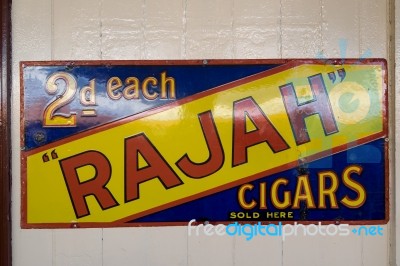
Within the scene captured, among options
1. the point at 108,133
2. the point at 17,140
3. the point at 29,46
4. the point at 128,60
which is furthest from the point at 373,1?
the point at 17,140

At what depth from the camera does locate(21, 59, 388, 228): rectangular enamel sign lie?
1806 millimetres

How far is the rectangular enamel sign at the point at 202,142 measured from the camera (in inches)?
71.1

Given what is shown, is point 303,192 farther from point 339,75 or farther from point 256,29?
point 256,29

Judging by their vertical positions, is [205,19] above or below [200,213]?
above

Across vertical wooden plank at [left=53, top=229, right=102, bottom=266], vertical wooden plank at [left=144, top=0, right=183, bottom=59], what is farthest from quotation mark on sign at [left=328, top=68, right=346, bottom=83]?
vertical wooden plank at [left=53, top=229, right=102, bottom=266]

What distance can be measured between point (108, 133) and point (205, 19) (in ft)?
1.99

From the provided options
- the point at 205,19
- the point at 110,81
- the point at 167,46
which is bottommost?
the point at 110,81

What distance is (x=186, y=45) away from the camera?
1.84 metres

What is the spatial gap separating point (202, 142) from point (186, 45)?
1.31 ft

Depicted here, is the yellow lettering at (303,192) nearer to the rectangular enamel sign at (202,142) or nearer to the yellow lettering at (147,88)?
the rectangular enamel sign at (202,142)

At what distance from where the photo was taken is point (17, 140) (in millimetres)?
1813

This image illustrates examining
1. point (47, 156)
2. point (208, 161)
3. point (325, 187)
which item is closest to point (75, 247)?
point (47, 156)

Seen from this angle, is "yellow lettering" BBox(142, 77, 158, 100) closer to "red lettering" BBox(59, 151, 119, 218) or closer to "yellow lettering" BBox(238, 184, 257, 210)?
"red lettering" BBox(59, 151, 119, 218)

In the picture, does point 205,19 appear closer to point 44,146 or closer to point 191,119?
point 191,119
